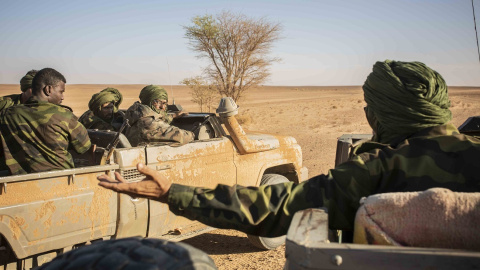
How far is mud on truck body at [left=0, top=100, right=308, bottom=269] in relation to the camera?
3.36 m

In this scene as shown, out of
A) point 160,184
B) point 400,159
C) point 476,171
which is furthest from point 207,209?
point 476,171

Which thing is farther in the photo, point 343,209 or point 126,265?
point 343,209

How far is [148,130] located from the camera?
5023 mm

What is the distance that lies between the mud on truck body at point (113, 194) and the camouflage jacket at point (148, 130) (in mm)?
337

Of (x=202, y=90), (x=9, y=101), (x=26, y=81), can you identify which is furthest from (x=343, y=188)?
(x=202, y=90)

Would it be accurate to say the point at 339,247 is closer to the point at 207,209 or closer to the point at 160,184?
the point at 207,209

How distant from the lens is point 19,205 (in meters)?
3.31

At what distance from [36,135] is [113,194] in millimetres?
834

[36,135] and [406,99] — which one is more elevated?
[406,99]

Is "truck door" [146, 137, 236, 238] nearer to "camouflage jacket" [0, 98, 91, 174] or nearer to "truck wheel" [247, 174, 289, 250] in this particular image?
"truck wheel" [247, 174, 289, 250]

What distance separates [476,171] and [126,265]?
139 centimetres

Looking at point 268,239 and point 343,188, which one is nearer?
point 343,188

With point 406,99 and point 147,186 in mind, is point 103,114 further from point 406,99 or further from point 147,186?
point 406,99

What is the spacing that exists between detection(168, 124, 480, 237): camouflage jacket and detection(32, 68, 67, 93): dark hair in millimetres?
2833
